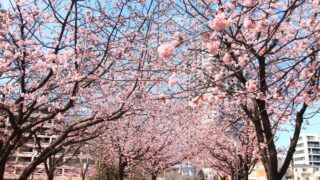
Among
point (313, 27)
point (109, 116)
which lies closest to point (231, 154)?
point (109, 116)

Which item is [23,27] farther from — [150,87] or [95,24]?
[150,87]

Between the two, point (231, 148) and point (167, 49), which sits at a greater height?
point (167, 49)

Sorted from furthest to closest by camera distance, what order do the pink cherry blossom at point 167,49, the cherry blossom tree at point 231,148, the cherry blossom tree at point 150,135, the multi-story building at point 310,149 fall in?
the multi-story building at point 310,149
the cherry blossom tree at point 150,135
the cherry blossom tree at point 231,148
the pink cherry blossom at point 167,49

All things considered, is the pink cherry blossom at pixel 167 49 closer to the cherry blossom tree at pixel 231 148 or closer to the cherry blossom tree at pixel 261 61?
the cherry blossom tree at pixel 261 61

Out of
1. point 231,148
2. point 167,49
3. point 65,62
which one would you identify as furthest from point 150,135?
point 167,49

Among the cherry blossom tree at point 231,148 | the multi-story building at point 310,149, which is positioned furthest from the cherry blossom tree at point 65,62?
the multi-story building at point 310,149

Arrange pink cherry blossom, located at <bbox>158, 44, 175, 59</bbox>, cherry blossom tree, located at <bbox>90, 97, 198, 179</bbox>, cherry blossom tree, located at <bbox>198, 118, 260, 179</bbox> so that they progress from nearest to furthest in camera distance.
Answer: pink cherry blossom, located at <bbox>158, 44, 175, 59</bbox> < cherry blossom tree, located at <bbox>198, 118, 260, 179</bbox> < cherry blossom tree, located at <bbox>90, 97, 198, 179</bbox>

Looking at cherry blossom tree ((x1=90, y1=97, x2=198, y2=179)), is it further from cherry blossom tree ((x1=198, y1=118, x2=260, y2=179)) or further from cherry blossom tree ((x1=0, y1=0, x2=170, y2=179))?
cherry blossom tree ((x1=0, y1=0, x2=170, y2=179))

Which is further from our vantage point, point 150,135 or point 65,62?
point 150,135

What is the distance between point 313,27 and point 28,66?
6.31 meters

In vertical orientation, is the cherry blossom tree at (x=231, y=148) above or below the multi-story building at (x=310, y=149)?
below

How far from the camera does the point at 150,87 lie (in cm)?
1095

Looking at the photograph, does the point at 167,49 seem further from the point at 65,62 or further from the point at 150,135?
the point at 150,135

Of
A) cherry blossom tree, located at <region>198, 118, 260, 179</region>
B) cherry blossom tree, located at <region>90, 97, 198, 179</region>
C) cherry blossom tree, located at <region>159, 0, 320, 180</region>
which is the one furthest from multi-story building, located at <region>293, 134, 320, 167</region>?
cherry blossom tree, located at <region>159, 0, 320, 180</region>
